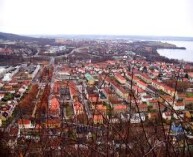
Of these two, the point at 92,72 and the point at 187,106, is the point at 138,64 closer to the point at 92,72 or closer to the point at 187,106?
the point at 92,72

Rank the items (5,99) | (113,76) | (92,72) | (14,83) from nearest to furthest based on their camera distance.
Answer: (5,99) → (14,83) → (113,76) → (92,72)

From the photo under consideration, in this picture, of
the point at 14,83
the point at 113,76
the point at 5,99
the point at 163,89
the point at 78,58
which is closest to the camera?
the point at 5,99

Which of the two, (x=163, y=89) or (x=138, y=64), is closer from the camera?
(x=163, y=89)

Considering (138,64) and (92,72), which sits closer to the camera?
(92,72)

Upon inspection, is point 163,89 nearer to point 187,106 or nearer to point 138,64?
point 187,106

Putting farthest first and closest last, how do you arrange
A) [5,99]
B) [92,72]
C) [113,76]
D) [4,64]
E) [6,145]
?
[4,64], [92,72], [113,76], [5,99], [6,145]

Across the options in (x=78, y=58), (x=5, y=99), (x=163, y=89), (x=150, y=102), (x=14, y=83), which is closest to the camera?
(x=150, y=102)

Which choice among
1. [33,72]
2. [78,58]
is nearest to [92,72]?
[33,72]

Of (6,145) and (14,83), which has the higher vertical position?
(6,145)

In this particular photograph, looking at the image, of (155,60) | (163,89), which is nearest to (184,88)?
(163,89)
